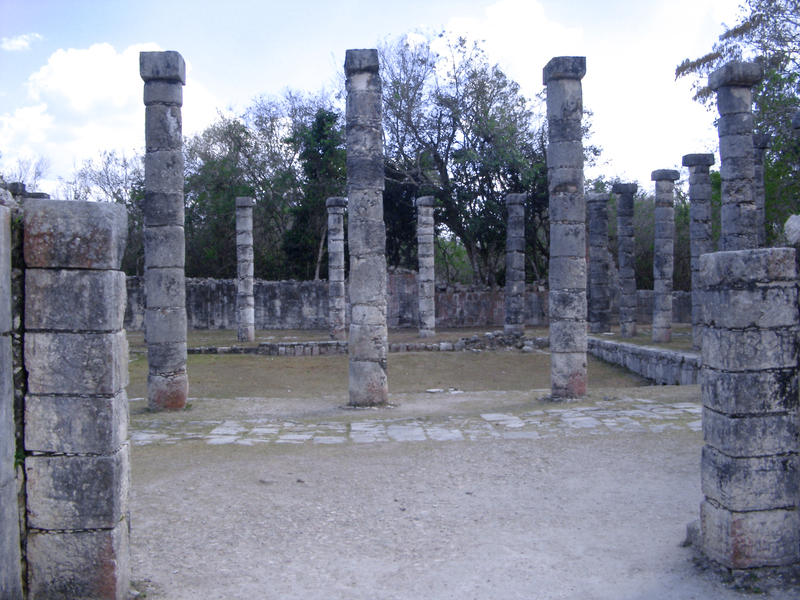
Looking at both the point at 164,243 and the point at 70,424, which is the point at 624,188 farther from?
the point at 70,424

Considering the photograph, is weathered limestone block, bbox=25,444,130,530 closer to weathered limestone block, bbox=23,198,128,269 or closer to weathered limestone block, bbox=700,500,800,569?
weathered limestone block, bbox=23,198,128,269

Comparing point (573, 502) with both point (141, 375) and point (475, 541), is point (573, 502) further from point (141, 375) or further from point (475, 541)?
point (141, 375)

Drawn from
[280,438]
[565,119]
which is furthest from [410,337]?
[280,438]

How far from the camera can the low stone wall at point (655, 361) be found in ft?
48.3

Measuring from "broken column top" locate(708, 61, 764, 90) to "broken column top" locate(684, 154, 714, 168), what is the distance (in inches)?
212

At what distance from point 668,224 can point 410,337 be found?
29.5 feet

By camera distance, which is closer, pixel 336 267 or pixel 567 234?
pixel 567 234

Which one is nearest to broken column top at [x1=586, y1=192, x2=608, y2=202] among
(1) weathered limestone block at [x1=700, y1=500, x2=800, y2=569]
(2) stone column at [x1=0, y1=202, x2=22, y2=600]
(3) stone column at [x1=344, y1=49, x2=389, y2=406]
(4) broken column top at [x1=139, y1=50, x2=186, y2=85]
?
(3) stone column at [x1=344, y1=49, x2=389, y2=406]

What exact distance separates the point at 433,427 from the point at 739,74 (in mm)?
8956

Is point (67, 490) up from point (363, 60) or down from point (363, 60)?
down

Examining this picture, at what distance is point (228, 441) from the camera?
8664mm

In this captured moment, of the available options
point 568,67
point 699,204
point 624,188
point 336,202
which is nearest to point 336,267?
point 336,202

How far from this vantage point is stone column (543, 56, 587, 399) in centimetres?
1156

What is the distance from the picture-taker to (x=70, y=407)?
412 centimetres
